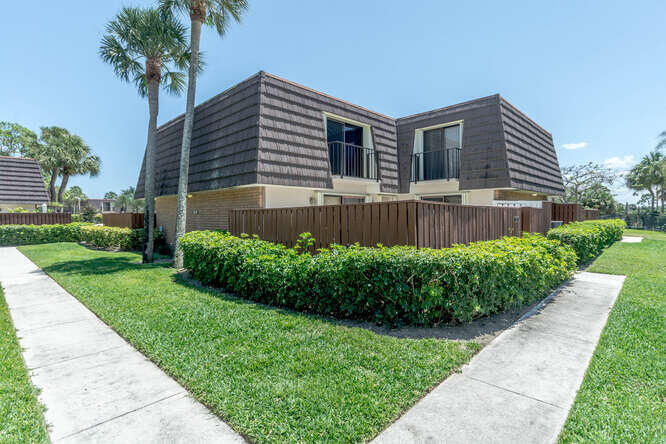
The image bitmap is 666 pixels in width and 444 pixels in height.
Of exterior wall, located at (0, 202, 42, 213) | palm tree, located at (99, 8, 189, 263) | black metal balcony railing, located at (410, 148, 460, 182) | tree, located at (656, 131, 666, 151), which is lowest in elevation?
exterior wall, located at (0, 202, 42, 213)

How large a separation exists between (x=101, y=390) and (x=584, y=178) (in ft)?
144

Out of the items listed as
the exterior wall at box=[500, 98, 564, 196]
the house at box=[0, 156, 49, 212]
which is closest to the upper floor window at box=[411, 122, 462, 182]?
the exterior wall at box=[500, 98, 564, 196]

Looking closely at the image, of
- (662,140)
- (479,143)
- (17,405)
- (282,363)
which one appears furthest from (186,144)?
(662,140)

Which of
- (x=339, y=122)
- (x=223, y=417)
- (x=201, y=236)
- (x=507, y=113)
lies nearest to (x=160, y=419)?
(x=223, y=417)

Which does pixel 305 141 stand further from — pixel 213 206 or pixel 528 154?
pixel 528 154

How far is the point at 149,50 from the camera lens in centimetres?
1077

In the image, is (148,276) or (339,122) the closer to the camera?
(148,276)

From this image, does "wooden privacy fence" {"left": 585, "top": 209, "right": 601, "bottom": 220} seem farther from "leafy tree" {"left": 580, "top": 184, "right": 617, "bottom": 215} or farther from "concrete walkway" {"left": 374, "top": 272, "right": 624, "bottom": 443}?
"concrete walkway" {"left": 374, "top": 272, "right": 624, "bottom": 443}

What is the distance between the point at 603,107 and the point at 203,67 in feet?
85.6

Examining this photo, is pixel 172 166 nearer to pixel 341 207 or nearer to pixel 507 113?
pixel 341 207

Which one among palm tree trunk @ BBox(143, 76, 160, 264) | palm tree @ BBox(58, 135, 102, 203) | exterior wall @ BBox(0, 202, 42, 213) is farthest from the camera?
palm tree @ BBox(58, 135, 102, 203)

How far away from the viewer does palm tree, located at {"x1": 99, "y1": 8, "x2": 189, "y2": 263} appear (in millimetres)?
10430

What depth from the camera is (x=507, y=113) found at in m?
12.5

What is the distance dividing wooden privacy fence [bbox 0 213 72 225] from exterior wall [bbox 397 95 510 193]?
21674 millimetres
